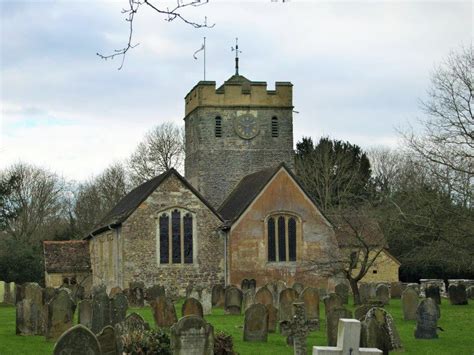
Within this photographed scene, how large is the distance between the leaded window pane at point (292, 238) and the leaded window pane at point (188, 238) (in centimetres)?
452

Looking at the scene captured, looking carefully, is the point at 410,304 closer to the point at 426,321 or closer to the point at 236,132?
the point at 426,321

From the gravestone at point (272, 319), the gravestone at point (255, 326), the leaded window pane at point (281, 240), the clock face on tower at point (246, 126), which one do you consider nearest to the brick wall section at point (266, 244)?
the leaded window pane at point (281, 240)

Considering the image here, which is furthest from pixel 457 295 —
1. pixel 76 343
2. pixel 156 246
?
pixel 76 343

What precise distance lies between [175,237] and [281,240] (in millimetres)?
4883

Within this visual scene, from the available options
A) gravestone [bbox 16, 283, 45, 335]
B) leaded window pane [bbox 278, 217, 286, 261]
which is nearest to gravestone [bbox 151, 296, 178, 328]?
gravestone [bbox 16, 283, 45, 335]

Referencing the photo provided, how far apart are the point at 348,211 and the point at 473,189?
1401 cm

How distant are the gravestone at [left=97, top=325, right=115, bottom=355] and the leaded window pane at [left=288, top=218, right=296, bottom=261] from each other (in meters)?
24.9

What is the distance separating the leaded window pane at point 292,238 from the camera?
37969mm

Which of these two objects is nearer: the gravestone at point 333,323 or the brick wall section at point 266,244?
the gravestone at point 333,323

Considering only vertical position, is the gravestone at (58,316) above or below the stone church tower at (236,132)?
below

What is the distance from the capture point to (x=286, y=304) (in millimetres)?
21562

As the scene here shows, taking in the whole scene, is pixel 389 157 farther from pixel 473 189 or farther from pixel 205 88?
pixel 473 189

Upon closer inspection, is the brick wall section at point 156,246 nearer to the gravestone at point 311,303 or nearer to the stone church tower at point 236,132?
the stone church tower at point 236,132

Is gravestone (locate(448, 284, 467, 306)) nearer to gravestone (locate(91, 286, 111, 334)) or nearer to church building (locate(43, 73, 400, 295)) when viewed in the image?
church building (locate(43, 73, 400, 295))
